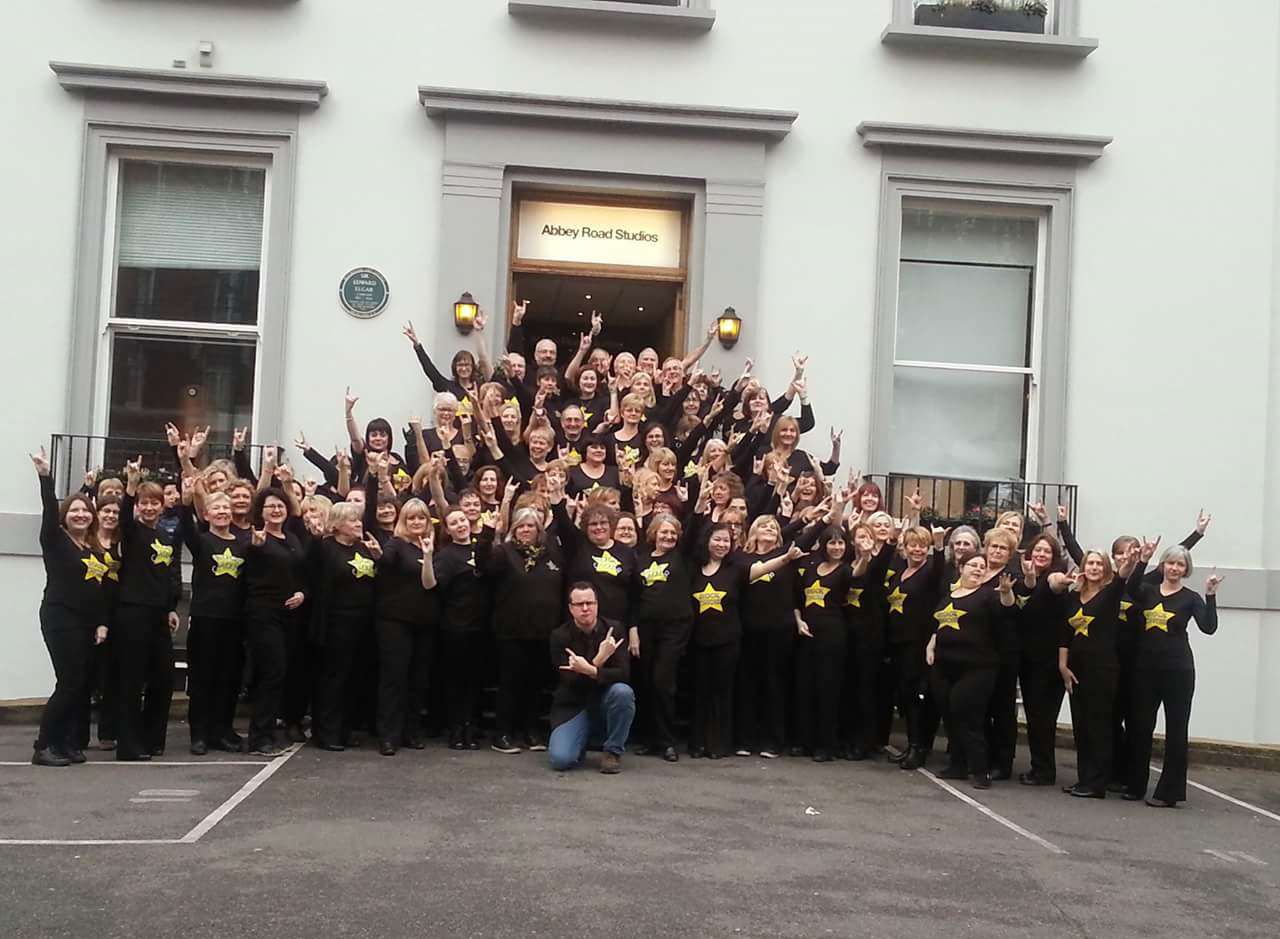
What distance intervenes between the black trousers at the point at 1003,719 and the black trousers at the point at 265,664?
457cm

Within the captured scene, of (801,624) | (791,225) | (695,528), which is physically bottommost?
(801,624)

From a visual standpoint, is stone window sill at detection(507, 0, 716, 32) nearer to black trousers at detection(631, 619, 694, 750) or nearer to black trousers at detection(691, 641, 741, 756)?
black trousers at detection(631, 619, 694, 750)

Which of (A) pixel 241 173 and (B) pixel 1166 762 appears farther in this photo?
(A) pixel 241 173

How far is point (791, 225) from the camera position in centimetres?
1269

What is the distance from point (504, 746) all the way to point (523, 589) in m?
1.02

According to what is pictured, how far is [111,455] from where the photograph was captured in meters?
12.2

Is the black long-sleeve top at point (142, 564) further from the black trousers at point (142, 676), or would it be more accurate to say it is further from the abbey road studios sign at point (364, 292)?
the abbey road studios sign at point (364, 292)

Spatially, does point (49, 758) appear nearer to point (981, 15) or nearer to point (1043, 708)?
point (1043, 708)

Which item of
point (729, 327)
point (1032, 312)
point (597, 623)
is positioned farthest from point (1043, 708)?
point (1032, 312)

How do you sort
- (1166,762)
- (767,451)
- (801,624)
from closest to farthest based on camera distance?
(1166,762), (801,624), (767,451)

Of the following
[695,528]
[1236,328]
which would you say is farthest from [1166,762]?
[1236,328]

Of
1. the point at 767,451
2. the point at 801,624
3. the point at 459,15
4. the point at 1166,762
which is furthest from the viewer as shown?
the point at 459,15

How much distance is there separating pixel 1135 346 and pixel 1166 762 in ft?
15.6

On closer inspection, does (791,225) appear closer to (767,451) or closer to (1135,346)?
(767,451)
